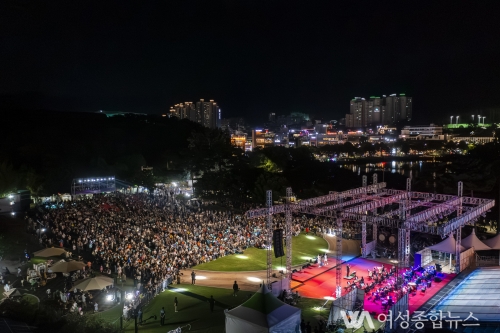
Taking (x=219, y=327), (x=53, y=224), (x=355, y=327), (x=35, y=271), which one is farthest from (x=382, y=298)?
(x=53, y=224)

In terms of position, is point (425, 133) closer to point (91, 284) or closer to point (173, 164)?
point (173, 164)

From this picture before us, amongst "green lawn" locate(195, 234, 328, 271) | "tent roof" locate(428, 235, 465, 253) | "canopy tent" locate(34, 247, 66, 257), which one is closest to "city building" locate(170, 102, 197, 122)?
"green lawn" locate(195, 234, 328, 271)

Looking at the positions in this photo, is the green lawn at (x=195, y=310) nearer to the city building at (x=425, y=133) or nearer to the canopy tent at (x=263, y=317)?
the canopy tent at (x=263, y=317)

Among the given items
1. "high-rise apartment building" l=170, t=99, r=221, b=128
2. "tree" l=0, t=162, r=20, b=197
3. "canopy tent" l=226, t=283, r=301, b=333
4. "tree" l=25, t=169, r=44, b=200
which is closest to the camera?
"canopy tent" l=226, t=283, r=301, b=333

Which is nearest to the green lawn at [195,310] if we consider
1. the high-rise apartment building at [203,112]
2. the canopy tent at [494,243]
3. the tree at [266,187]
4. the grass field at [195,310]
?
the grass field at [195,310]

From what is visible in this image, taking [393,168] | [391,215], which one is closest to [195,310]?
[391,215]

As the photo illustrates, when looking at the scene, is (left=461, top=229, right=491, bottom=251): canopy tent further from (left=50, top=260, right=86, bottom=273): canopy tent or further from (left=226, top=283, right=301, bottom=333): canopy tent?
(left=50, top=260, right=86, bottom=273): canopy tent
